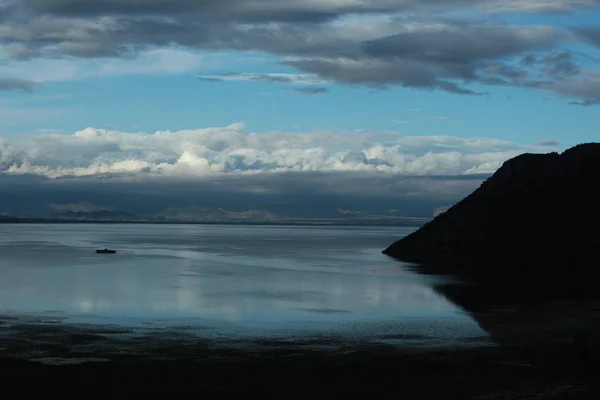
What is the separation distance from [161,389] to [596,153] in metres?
107

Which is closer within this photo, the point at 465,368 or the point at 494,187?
the point at 465,368

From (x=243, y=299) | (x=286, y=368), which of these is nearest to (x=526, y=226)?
(x=243, y=299)

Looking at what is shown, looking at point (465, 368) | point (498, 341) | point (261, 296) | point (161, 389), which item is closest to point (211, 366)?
point (161, 389)

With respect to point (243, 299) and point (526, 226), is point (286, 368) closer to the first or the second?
point (243, 299)

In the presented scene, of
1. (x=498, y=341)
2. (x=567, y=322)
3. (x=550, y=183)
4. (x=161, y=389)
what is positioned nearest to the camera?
(x=161, y=389)

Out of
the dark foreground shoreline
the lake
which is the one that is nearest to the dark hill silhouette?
the lake

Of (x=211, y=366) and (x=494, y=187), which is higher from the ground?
(x=494, y=187)

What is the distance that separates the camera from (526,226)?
366 ft

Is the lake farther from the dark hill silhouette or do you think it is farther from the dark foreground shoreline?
the dark hill silhouette

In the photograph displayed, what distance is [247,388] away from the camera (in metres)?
30.0

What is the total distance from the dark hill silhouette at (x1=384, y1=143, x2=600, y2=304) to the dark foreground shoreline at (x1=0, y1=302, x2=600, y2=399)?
2019 inches

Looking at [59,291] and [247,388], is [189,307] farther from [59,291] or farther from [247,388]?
[247,388]

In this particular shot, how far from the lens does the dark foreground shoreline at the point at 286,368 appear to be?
2973cm

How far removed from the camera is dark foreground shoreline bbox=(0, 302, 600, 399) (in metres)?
29.7
